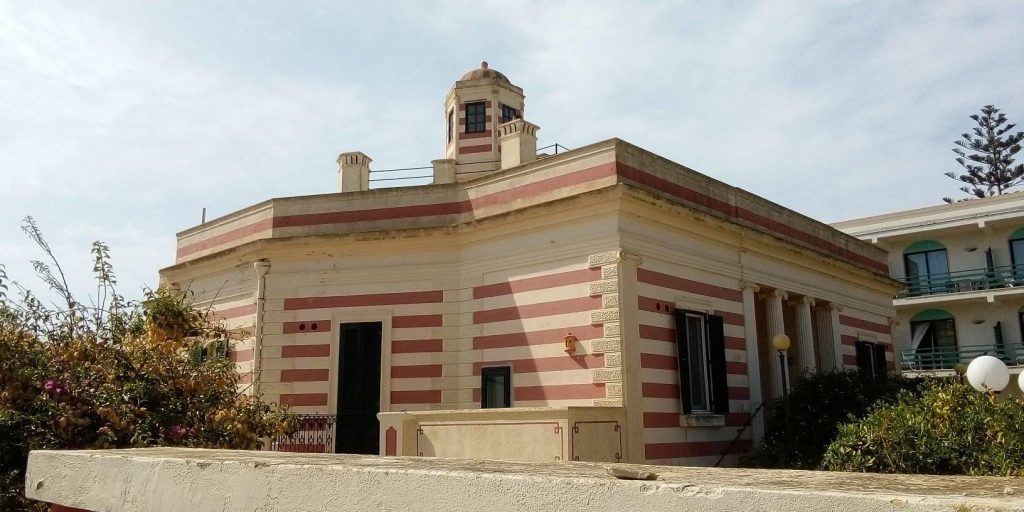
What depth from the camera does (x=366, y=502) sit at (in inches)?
110

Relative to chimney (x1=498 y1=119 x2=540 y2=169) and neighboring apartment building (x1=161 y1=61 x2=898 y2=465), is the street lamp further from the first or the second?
chimney (x1=498 y1=119 x2=540 y2=169)

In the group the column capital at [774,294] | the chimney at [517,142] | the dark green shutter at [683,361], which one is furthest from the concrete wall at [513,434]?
the chimney at [517,142]

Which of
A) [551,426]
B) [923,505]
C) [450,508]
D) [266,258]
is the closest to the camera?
[923,505]

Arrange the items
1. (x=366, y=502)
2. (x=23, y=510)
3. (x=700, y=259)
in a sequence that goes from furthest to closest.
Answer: (x=700, y=259) → (x=23, y=510) → (x=366, y=502)

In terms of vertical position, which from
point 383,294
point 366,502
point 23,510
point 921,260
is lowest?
point 23,510

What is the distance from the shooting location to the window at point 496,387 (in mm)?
14883

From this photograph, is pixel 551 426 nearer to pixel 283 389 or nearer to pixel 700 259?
pixel 700 259

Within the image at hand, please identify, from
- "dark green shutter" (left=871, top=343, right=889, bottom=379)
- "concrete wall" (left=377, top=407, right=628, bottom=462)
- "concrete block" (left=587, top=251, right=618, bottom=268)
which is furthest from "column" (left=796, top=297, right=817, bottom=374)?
"concrete wall" (left=377, top=407, right=628, bottom=462)

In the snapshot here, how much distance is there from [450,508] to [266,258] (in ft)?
50.9

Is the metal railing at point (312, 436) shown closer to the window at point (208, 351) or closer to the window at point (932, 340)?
the window at point (208, 351)

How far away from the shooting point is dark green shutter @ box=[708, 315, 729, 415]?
15.2 m

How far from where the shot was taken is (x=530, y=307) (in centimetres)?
1486

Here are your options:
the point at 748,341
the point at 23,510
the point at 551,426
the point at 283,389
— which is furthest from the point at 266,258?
the point at 23,510

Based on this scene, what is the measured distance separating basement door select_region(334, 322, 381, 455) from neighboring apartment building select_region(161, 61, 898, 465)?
3cm
